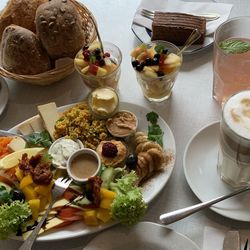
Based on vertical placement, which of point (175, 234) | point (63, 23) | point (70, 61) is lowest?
point (175, 234)

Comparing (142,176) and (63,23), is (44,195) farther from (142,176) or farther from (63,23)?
(63,23)

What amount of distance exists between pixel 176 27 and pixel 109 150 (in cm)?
50

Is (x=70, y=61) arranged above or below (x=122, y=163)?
above

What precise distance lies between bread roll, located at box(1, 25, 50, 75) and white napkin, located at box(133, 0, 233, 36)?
35cm

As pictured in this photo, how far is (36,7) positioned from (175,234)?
2.80 ft

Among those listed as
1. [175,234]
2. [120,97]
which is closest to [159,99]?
[120,97]

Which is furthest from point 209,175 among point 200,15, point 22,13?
point 22,13

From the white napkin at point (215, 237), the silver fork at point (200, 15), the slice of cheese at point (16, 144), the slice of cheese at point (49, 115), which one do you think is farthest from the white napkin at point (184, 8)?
the white napkin at point (215, 237)

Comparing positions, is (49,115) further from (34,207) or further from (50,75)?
(34,207)

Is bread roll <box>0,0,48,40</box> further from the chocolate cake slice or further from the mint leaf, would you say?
the mint leaf

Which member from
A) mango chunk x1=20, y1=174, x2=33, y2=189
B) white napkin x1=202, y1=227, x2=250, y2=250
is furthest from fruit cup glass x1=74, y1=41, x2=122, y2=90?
white napkin x1=202, y1=227, x2=250, y2=250

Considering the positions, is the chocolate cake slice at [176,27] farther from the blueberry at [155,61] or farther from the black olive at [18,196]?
the black olive at [18,196]

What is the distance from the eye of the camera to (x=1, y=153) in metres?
1.24

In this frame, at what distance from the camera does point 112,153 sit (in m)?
1.17
